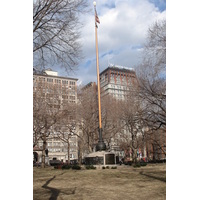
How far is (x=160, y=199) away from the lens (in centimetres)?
797

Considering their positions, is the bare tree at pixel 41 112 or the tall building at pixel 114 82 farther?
the tall building at pixel 114 82

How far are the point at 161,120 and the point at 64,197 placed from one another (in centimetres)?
1465

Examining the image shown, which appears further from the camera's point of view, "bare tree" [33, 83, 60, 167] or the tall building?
the tall building

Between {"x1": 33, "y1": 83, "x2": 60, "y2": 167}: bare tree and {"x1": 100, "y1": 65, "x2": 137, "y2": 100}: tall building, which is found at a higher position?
{"x1": 100, "y1": 65, "x2": 137, "y2": 100}: tall building

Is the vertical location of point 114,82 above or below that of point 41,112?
above

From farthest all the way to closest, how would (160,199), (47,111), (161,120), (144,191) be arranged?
(47,111) → (161,120) → (144,191) → (160,199)

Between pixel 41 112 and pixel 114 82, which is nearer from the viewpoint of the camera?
pixel 41 112
